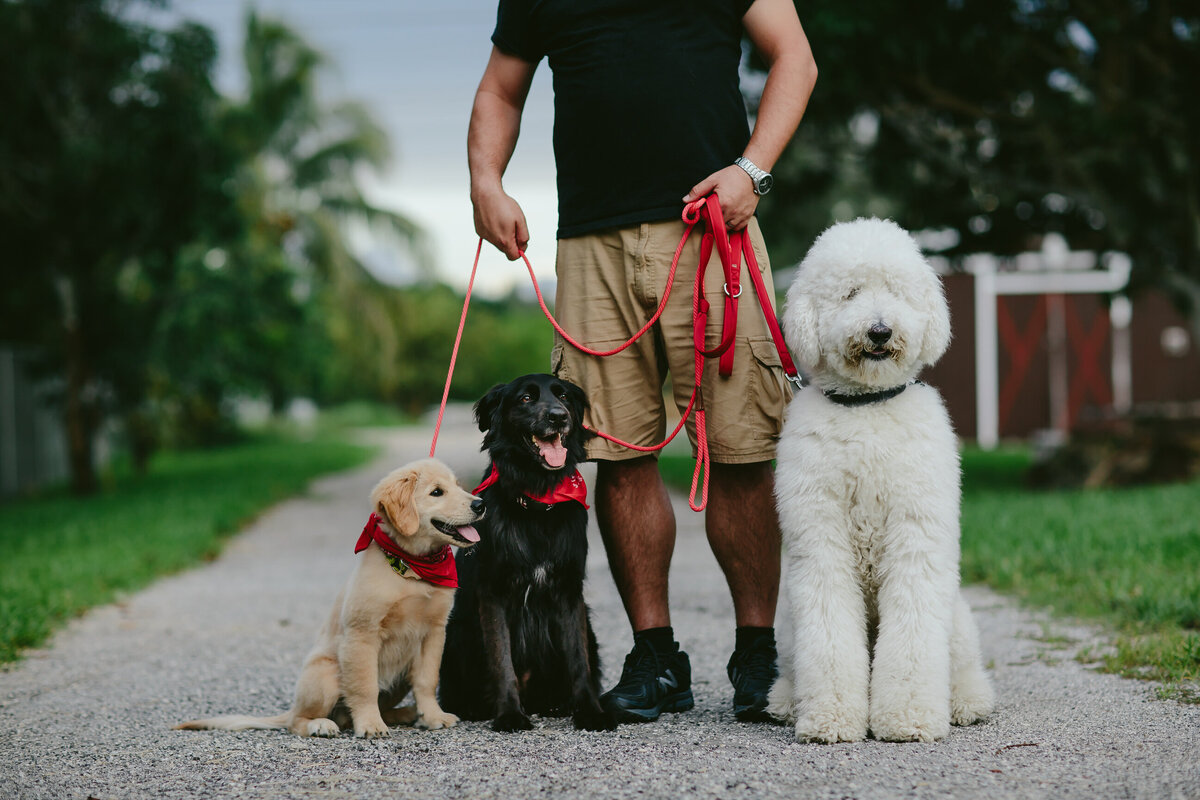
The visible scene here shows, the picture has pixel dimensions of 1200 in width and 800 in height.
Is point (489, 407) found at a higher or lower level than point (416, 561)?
higher

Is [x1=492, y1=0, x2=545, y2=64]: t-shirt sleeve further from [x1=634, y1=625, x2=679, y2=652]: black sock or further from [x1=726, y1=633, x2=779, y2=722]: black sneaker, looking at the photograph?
[x1=726, y1=633, x2=779, y2=722]: black sneaker

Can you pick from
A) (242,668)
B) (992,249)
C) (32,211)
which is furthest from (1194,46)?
(32,211)

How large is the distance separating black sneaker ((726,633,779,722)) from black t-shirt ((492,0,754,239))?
1.56 meters

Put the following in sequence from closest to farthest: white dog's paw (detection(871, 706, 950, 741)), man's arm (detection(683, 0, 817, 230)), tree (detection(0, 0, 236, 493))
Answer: white dog's paw (detection(871, 706, 950, 741)) → man's arm (detection(683, 0, 817, 230)) → tree (detection(0, 0, 236, 493))

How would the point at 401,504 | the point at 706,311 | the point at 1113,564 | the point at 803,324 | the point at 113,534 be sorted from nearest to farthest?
the point at 803,324 < the point at 401,504 < the point at 706,311 < the point at 1113,564 < the point at 113,534

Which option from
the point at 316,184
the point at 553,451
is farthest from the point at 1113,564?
the point at 316,184

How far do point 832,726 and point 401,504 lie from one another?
5.08ft

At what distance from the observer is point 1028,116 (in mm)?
11008

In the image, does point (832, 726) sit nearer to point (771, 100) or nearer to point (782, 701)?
point (782, 701)

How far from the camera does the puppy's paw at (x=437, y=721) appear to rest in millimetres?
3713

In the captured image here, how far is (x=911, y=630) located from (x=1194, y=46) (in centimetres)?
904

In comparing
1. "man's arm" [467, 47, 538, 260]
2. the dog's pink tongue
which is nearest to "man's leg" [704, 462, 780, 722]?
the dog's pink tongue

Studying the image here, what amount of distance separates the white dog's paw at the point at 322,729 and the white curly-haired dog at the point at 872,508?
1495 millimetres

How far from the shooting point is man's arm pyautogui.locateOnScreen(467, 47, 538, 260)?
397 cm
